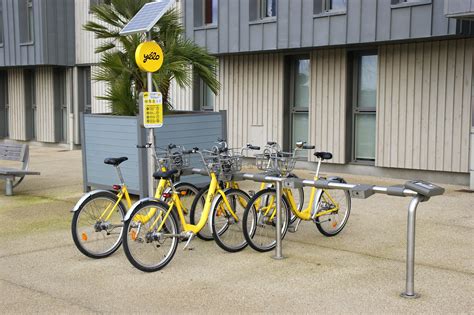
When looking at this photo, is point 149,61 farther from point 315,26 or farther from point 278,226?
point 315,26

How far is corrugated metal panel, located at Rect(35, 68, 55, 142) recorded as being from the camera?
19.1 m

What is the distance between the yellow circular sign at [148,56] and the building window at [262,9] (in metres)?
6.46

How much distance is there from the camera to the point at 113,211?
250 inches

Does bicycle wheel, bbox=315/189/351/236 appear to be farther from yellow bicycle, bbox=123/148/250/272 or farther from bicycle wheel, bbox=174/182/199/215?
bicycle wheel, bbox=174/182/199/215

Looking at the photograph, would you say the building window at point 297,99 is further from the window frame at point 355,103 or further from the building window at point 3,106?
the building window at point 3,106

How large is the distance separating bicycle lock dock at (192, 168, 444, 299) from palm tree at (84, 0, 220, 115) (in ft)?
10.6

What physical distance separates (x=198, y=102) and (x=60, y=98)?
5731mm

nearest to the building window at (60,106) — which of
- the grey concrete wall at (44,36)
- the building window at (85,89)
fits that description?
the building window at (85,89)

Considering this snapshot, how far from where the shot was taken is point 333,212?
724 centimetres

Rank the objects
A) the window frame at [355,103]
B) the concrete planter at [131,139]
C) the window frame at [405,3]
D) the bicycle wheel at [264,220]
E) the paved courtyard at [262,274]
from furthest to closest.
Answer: the window frame at [355,103] → the window frame at [405,3] → the concrete planter at [131,139] → the bicycle wheel at [264,220] → the paved courtyard at [262,274]

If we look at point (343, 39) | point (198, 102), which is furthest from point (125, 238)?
point (198, 102)

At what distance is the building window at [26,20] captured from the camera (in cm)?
1834

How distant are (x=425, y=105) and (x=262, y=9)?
4.01 meters

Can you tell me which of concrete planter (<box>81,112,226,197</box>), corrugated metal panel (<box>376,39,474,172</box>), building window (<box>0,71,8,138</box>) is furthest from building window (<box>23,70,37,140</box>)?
corrugated metal panel (<box>376,39,474,172</box>)
